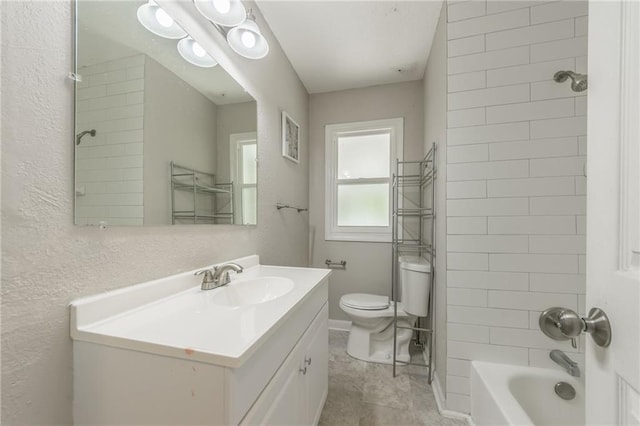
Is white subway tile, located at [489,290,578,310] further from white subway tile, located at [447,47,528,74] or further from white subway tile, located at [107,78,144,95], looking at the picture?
white subway tile, located at [107,78,144,95]

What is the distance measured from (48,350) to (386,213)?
A: 2.31m

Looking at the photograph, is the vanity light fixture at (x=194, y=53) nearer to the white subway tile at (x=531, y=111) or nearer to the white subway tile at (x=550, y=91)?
the white subway tile at (x=531, y=111)

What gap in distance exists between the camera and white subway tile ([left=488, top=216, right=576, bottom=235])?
127cm

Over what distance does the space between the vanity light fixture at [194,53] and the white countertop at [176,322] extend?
3.02 feet

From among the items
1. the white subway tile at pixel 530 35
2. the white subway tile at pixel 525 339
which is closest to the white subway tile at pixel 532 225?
the white subway tile at pixel 525 339

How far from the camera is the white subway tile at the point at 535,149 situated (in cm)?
126

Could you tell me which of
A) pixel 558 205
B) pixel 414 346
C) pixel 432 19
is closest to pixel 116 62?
pixel 432 19

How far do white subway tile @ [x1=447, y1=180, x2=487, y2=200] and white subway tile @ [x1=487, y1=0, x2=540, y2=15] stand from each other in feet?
3.04

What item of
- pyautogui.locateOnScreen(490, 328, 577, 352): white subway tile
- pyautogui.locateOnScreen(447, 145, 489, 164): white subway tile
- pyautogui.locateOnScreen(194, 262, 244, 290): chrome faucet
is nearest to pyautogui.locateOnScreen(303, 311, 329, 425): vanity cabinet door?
pyautogui.locateOnScreen(194, 262, 244, 290): chrome faucet

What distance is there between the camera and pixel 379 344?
1988 mm

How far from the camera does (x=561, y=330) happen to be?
18.1 inches

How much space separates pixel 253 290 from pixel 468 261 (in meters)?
1.18

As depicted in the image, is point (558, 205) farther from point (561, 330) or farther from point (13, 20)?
point (13, 20)

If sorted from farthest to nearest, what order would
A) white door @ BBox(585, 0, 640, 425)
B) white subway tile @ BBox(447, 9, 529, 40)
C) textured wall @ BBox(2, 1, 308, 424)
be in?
white subway tile @ BBox(447, 9, 529, 40) < textured wall @ BBox(2, 1, 308, 424) < white door @ BBox(585, 0, 640, 425)
